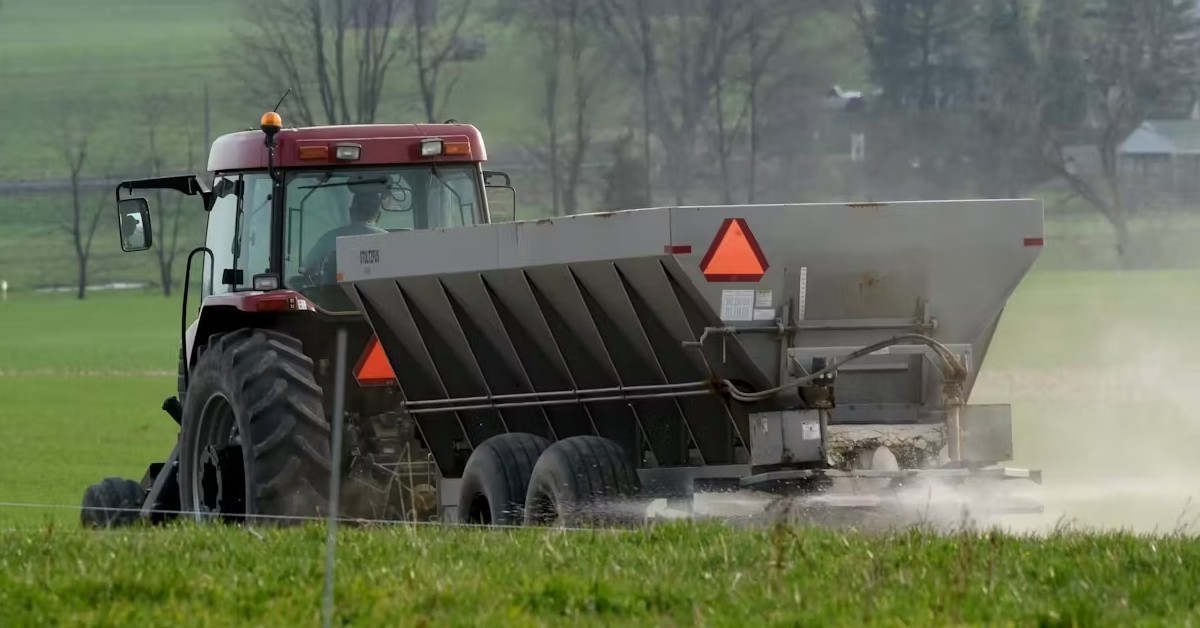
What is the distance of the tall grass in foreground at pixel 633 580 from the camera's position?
6.82 meters

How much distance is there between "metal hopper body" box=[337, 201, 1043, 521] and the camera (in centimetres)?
999

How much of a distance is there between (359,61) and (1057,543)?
59359mm

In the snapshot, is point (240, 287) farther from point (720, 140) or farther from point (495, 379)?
point (720, 140)

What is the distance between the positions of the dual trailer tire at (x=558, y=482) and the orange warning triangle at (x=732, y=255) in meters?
1.22

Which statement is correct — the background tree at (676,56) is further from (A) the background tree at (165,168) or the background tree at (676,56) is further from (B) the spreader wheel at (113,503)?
(B) the spreader wheel at (113,503)

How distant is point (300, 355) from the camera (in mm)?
11500

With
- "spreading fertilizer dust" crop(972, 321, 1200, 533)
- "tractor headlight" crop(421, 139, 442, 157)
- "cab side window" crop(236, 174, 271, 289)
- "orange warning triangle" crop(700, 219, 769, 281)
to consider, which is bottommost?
"spreading fertilizer dust" crop(972, 321, 1200, 533)

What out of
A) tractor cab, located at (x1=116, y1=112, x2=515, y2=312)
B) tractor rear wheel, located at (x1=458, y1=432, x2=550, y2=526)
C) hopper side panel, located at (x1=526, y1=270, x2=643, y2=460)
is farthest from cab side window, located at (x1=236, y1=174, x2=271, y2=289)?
hopper side panel, located at (x1=526, y1=270, x2=643, y2=460)

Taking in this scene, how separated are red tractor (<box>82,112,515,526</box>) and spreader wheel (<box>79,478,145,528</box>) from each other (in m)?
0.01

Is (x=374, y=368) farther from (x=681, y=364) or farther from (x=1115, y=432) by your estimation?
(x=1115, y=432)

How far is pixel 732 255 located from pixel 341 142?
12.4 feet

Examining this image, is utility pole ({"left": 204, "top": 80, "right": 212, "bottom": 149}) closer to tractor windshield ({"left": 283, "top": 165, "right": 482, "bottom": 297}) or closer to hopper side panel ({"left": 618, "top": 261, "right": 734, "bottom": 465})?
tractor windshield ({"left": 283, "top": 165, "right": 482, "bottom": 297})

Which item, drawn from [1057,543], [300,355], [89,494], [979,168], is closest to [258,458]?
[300,355]

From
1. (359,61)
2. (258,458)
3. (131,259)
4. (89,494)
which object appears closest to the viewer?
(258,458)
